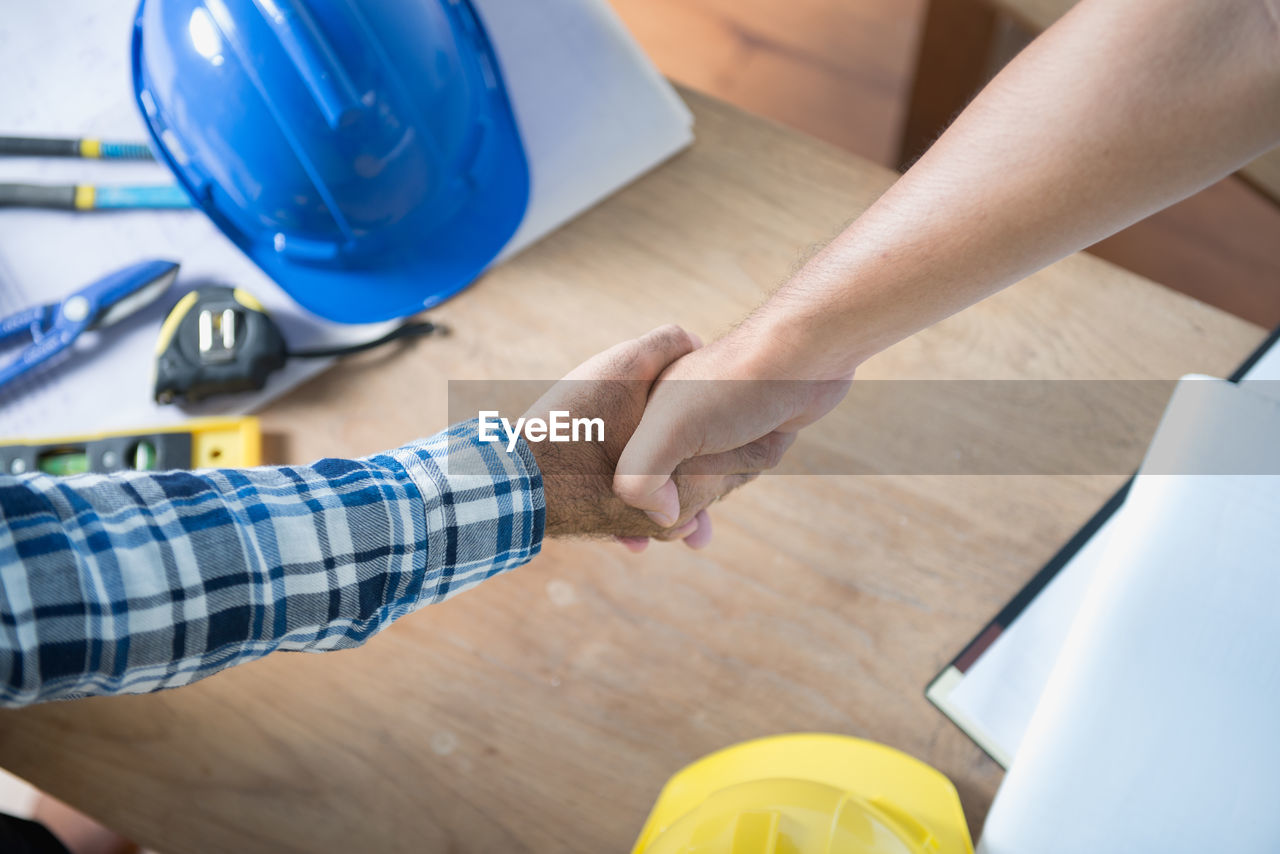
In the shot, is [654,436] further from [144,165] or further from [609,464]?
[144,165]

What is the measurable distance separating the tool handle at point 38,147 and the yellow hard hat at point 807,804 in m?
0.71

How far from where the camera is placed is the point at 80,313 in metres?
0.65

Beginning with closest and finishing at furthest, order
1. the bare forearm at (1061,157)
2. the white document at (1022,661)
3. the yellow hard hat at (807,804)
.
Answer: the bare forearm at (1061,157), the yellow hard hat at (807,804), the white document at (1022,661)

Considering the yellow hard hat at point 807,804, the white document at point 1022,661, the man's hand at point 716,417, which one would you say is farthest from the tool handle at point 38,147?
the white document at point 1022,661

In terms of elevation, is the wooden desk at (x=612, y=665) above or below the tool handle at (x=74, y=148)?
below

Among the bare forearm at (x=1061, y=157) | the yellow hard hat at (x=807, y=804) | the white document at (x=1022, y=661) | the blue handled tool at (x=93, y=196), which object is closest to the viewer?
the bare forearm at (x=1061, y=157)

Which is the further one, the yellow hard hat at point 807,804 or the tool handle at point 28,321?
the tool handle at point 28,321

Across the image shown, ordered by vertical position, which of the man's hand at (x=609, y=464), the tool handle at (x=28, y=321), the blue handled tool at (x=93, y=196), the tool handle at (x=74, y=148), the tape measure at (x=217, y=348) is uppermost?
the tool handle at (x=74, y=148)

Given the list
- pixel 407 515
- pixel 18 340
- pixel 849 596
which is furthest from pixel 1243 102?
pixel 18 340

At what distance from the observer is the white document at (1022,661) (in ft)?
1.89

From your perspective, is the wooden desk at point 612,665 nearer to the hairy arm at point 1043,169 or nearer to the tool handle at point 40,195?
the hairy arm at point 1043,169

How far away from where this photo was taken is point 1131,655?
1.66ft

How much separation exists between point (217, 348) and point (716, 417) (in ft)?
1.26

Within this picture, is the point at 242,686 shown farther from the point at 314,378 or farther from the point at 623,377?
the point at 623,377
